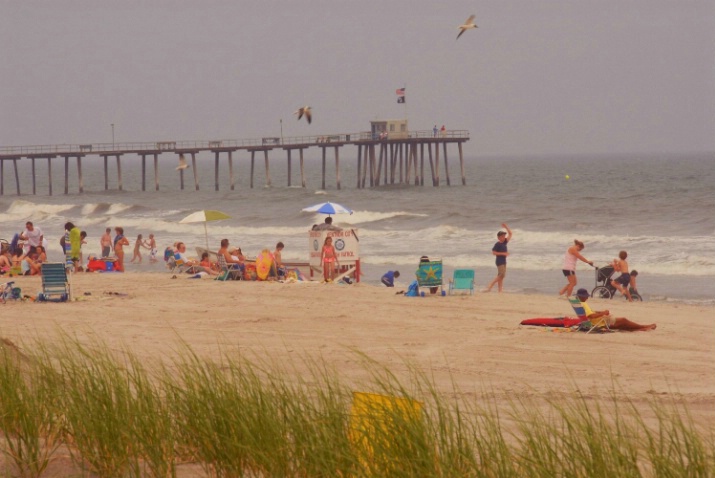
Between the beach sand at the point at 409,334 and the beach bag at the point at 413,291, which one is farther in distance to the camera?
the beach bag at the point at 413,291

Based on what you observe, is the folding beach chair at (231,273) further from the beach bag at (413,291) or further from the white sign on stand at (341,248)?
the beach bag at (413,291)

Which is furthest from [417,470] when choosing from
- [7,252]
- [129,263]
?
[129,263]

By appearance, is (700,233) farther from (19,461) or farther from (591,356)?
(19,461)

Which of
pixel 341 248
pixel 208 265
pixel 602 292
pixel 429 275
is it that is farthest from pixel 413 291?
pixel 208 265

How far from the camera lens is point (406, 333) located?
9742mm

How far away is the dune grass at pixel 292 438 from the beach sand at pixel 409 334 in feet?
5.92

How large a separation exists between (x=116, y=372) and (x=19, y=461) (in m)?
0.57

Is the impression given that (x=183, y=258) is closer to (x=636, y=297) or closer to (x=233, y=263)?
(x=233, y=263)

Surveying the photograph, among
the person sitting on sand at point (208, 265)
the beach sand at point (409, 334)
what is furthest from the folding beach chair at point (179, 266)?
the beach sand at point (409, 334)

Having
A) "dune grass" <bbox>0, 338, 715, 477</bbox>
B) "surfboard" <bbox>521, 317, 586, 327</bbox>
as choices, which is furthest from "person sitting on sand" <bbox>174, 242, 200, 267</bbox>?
"dune grass" <bbox>0, 338, 715, 477</bbox>

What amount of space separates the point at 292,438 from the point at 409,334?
20.2 feet

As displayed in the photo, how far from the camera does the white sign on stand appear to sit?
14906mm

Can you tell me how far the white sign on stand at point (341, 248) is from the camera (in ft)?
48.9

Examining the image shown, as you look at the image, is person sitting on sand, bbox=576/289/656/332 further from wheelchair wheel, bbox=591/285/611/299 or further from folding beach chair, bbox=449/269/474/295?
wheelchair wheel, bbox=591/285/611/299
